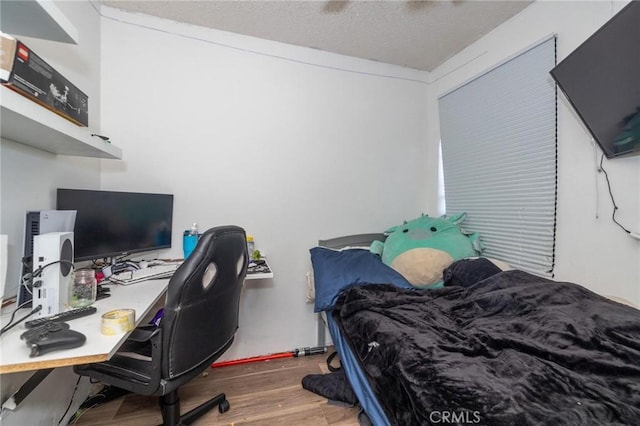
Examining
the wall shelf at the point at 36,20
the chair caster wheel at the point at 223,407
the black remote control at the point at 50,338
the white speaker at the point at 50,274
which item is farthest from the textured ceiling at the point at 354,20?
the chair caster wheel at the point at 223,407

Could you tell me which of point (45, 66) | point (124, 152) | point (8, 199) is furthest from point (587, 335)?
point (124, 152)

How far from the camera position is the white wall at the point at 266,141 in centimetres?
194

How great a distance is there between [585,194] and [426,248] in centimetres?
91

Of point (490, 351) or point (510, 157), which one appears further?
point (510, 157)

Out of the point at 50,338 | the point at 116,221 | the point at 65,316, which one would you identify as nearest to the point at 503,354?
the point at 50,338

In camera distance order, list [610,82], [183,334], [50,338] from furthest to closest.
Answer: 1. [610,82]
2. [183,334]
3. [50,338]

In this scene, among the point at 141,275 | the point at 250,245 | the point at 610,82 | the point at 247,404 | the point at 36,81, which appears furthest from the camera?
the point at 250,245

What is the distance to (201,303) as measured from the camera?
3.78 ft

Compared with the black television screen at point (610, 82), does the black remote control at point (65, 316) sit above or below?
below

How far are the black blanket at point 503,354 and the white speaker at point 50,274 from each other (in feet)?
4.05

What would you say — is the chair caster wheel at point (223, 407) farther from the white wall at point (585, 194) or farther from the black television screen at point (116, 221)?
the white wall at point (585, 194)

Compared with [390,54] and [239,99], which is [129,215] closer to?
[239,99]

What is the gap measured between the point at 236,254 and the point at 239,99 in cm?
139

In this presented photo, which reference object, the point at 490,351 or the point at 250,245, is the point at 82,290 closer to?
the point at 250,245
